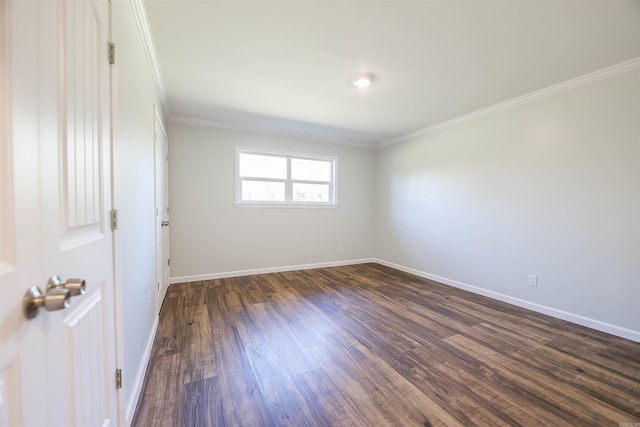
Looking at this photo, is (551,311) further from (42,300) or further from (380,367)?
(42,300)

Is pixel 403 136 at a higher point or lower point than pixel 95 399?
higher

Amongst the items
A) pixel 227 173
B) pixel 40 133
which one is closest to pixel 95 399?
pixel 40 133

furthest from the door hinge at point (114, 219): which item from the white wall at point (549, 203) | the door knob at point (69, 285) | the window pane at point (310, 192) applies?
the white wall at point (549, 203)

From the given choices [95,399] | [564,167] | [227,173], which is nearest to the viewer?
[95,399]

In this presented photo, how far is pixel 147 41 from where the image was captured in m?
1.92

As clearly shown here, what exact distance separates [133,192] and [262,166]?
2.79 meters

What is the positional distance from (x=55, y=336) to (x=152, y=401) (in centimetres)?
119

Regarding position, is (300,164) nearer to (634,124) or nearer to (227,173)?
(227,173)

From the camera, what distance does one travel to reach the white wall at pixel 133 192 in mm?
1321

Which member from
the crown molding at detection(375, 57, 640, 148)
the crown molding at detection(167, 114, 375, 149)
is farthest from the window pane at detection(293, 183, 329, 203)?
the crown molding at detection(375, 57, 640, 148)

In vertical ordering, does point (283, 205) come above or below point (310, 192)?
below

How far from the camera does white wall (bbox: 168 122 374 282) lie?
12.2 ft

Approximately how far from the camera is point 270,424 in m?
1.37

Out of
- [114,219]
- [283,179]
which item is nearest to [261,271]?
[283,179]
